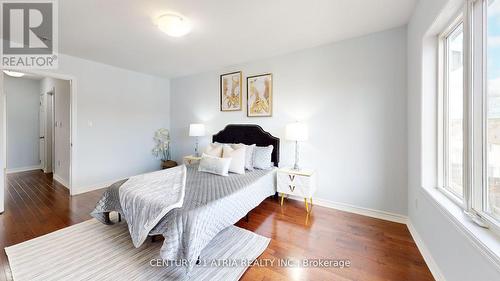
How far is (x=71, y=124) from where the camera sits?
3566 millimetres

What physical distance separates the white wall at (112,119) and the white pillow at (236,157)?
8.65 feet

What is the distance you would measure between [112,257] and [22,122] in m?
5.99

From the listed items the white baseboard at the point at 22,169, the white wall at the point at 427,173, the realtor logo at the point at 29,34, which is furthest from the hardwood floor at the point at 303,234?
the white baseboard at the point at 22,169

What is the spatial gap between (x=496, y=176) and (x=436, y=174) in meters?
0.83

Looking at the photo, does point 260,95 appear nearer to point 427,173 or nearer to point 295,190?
point 295,190

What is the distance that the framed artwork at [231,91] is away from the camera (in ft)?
12.8

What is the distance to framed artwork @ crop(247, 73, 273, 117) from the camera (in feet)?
11.6

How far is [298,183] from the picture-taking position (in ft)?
9.40

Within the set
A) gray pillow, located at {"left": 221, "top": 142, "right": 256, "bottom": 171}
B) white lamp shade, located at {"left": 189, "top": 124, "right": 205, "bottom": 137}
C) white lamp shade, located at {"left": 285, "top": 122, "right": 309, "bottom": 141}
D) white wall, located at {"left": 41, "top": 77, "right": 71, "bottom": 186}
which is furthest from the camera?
white lamp shade, located at {"left": 189, "top": 124, "right": 205, "bottom": 137}

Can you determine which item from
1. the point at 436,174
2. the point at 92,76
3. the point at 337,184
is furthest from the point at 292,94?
the point at 92,76

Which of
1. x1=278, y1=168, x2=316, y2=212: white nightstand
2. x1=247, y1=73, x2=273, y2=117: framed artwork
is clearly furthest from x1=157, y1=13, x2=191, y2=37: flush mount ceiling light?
x1=278, y1=168, x2=316, y2=212: white nightstand

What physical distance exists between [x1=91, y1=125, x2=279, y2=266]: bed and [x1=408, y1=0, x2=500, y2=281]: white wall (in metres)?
1.76

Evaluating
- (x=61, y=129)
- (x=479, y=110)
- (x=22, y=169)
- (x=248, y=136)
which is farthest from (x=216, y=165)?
(x=22, y=169)

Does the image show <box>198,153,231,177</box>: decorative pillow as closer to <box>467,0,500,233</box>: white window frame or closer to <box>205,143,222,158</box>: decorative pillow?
<box>205,143,222,158</box>: decorative pillow
